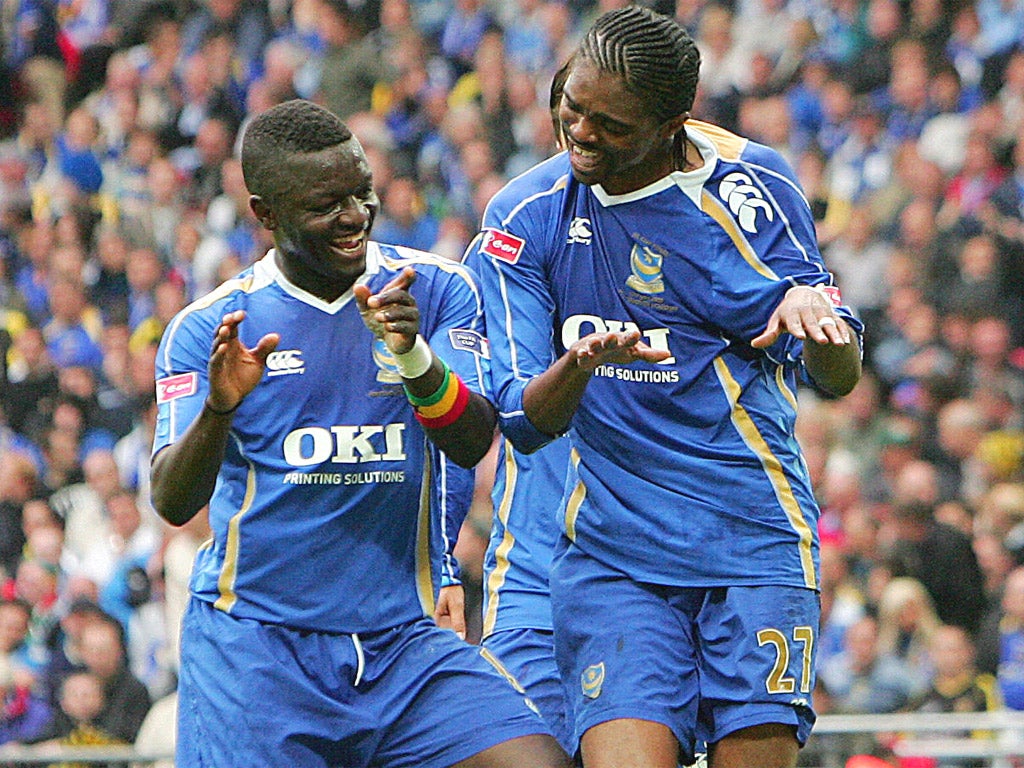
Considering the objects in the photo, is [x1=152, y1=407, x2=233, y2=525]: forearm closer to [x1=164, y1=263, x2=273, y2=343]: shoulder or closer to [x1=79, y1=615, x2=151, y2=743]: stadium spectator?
[x1=164, y1=263, x2=273, y2=343]: shoulder

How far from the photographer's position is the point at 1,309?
597 inches

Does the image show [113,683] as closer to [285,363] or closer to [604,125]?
[285,363]

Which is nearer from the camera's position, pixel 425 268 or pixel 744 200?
pixel 744 200

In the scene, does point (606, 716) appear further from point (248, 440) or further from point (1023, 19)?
point (1023, 19)

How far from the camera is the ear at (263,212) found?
5309 mm

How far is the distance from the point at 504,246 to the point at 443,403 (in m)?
0.45

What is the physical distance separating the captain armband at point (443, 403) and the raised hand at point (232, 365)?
37 cm

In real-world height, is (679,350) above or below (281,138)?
below

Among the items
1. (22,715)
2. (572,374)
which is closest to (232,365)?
(572,374)

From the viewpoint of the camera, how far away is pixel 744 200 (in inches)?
199

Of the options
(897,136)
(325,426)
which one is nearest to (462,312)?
(325,426)

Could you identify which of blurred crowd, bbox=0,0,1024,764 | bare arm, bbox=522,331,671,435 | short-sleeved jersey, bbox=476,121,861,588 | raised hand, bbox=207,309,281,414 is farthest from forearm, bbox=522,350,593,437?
blurred crowd, bbox=0,0,1024,764

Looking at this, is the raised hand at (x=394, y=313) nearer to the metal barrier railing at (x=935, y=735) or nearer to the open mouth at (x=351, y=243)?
the open mouth at (x=351, y=243)

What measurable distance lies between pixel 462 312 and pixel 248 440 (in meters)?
0.66
